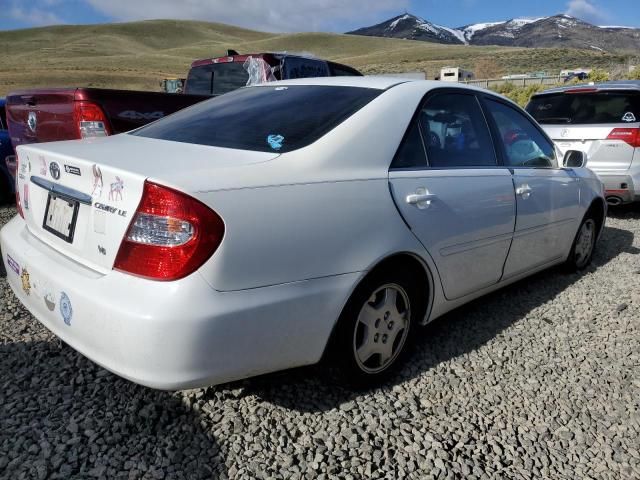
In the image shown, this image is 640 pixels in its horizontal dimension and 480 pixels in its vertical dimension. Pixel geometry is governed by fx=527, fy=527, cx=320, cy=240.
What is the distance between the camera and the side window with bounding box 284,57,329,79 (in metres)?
7.16

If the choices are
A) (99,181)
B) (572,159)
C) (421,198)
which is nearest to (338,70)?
(572,159)

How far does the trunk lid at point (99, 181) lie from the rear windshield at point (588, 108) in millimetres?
5591

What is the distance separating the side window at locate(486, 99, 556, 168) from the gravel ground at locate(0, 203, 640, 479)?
123cm

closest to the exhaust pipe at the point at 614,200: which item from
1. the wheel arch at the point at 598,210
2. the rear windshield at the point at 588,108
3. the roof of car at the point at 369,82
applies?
the rear windshield at the point at 588,108

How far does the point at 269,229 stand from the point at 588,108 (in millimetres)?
→ 5864

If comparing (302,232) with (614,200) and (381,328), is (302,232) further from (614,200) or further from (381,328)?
(614,200)

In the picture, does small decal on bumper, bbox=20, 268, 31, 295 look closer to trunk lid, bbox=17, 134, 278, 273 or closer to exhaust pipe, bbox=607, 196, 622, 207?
trunk lid, bbox=17, 134, 278, 273

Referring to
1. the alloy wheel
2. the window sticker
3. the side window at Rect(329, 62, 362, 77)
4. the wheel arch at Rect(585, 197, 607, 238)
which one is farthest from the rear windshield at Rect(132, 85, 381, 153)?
the side window at Rect(329, 62, 362, 77)

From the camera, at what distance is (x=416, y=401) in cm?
262

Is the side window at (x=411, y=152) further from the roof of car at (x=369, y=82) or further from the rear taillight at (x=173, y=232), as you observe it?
the rear taillight at (x=173, y=232)

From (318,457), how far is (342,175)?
119 cm

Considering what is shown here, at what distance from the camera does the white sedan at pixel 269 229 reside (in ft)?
6.12

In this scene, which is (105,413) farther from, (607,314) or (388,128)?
(607,314)

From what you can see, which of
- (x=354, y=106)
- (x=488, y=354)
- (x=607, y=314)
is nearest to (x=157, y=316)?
(x=354, y=106)
